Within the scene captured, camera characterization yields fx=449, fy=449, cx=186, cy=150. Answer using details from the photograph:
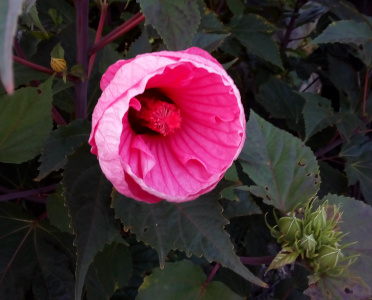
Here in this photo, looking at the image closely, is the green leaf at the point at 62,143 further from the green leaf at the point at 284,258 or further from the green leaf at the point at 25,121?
the green leaf at the point at 284,258

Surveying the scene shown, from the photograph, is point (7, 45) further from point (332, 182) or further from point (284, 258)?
point (332, 182)

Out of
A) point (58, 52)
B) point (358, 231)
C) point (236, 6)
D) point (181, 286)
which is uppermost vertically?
point (58, 52)

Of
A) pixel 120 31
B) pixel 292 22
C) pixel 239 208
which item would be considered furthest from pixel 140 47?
pixel 292 22

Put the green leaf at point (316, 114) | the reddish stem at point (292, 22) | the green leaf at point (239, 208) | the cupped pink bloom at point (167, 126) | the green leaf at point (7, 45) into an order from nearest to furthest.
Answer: the green leaf at point (7, 45), the cupped pink bloom at point (167, 126), the green leaf at point (239, 208), the green leaf at point (316, 114), the reddish stem at point (292, 22)

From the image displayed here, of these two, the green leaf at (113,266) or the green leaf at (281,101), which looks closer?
the green leaf at (113,266)

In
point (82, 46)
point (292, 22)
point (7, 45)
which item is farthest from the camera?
point (292, 22)

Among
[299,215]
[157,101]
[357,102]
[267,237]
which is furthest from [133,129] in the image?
[357,102]

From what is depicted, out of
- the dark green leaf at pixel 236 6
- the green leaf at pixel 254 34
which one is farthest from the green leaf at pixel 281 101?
the dark green leaf at pixel 236 6
